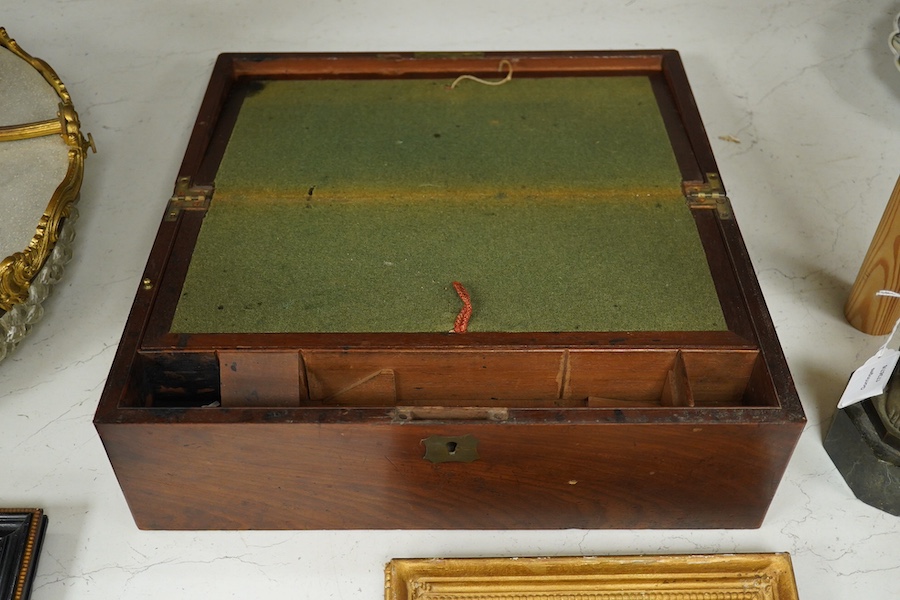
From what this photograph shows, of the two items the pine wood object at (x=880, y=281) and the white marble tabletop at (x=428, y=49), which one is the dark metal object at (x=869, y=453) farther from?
the pine wood object at (x=880, y=281)

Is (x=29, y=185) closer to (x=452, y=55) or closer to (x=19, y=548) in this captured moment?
(x=19, y=548)

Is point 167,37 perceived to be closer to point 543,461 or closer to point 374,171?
point 374,171

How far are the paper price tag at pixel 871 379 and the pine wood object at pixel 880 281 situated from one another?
0.29 m

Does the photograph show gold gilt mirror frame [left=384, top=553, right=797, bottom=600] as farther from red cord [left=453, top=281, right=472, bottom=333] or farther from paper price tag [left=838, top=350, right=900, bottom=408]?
red cord [left=453, top=281, right=472, bottom=333]

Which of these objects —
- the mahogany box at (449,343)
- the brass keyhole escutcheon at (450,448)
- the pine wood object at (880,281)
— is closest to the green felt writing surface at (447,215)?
the mahogany box at (449,343)

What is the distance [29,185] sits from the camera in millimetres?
2406

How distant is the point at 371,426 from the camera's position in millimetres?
1898

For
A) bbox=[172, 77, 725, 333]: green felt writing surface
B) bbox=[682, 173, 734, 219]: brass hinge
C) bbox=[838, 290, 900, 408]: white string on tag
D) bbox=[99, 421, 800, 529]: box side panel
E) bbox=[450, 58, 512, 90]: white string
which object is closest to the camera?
bbox=[99, 421, 800, 529]: box side panel

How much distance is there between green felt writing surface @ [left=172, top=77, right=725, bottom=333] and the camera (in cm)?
215

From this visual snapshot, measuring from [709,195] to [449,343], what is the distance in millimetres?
716

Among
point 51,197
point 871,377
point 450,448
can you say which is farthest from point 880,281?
point 51,197

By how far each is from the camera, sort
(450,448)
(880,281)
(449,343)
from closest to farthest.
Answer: (450,448), (449,343), (880,281)

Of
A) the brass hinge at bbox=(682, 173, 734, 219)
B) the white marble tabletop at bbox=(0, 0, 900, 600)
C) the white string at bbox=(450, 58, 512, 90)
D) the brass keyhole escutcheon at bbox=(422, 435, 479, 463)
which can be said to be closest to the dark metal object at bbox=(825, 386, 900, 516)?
the white marble tabletop at bbox=(0, 0, 900, 600)

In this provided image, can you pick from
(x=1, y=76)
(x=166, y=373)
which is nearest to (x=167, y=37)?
(x=1, y=76)
